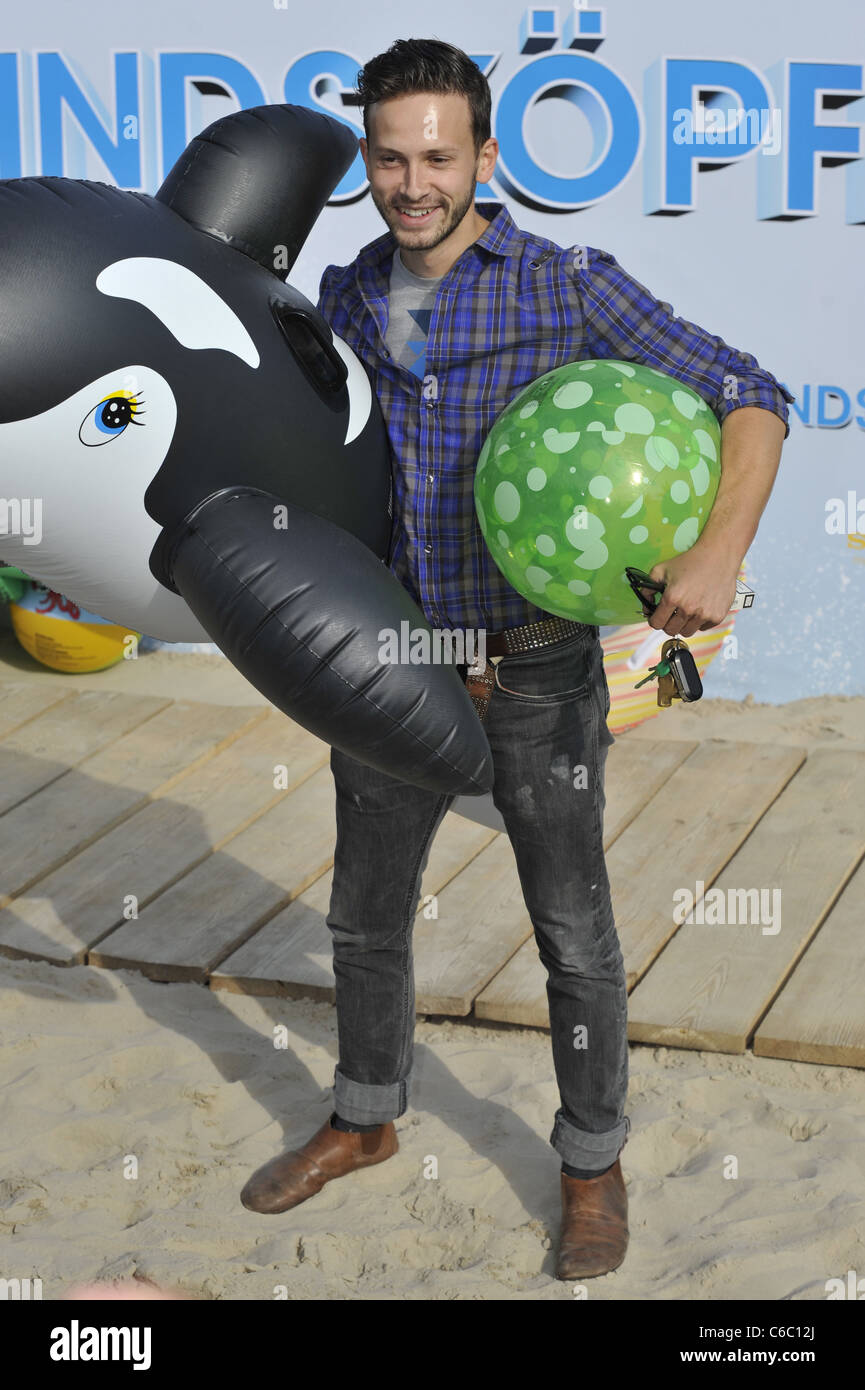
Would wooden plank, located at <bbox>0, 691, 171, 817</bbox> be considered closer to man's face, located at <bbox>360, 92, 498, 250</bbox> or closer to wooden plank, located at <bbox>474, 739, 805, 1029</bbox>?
wooden plank, located at <bbox>474, 739, 805, 1029</bbox>

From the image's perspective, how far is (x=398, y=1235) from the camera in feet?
7.55

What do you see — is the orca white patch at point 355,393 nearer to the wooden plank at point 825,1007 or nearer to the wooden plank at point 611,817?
the wooden plank at point 611,817

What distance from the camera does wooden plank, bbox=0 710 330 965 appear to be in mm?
Result: 3197

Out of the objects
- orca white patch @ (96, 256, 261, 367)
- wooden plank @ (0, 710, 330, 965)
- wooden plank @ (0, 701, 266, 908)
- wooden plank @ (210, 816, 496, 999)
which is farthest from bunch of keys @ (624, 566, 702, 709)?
wooden plank @ (0, 701, 266, 908)

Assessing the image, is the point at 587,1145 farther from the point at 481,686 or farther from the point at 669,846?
the point at 669,846

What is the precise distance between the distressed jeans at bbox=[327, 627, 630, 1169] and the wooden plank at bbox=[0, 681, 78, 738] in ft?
6.79

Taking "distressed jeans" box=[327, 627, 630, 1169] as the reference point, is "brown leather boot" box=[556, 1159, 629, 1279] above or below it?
below

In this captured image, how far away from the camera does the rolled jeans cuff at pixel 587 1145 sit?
223 centimetres

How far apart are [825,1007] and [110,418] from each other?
1.74m

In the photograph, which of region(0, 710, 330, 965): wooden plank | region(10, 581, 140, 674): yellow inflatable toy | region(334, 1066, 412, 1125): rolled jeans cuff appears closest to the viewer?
region(334, 1066, 412, 1125): rolled jeans cuff

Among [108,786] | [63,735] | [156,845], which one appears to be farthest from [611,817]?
[63,735]

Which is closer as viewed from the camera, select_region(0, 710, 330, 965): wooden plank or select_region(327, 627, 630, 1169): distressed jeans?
select_region(327, 627, 630, 1169): distressed jeans

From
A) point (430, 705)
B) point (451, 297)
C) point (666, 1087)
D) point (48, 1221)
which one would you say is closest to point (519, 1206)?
point (666, 1087)
